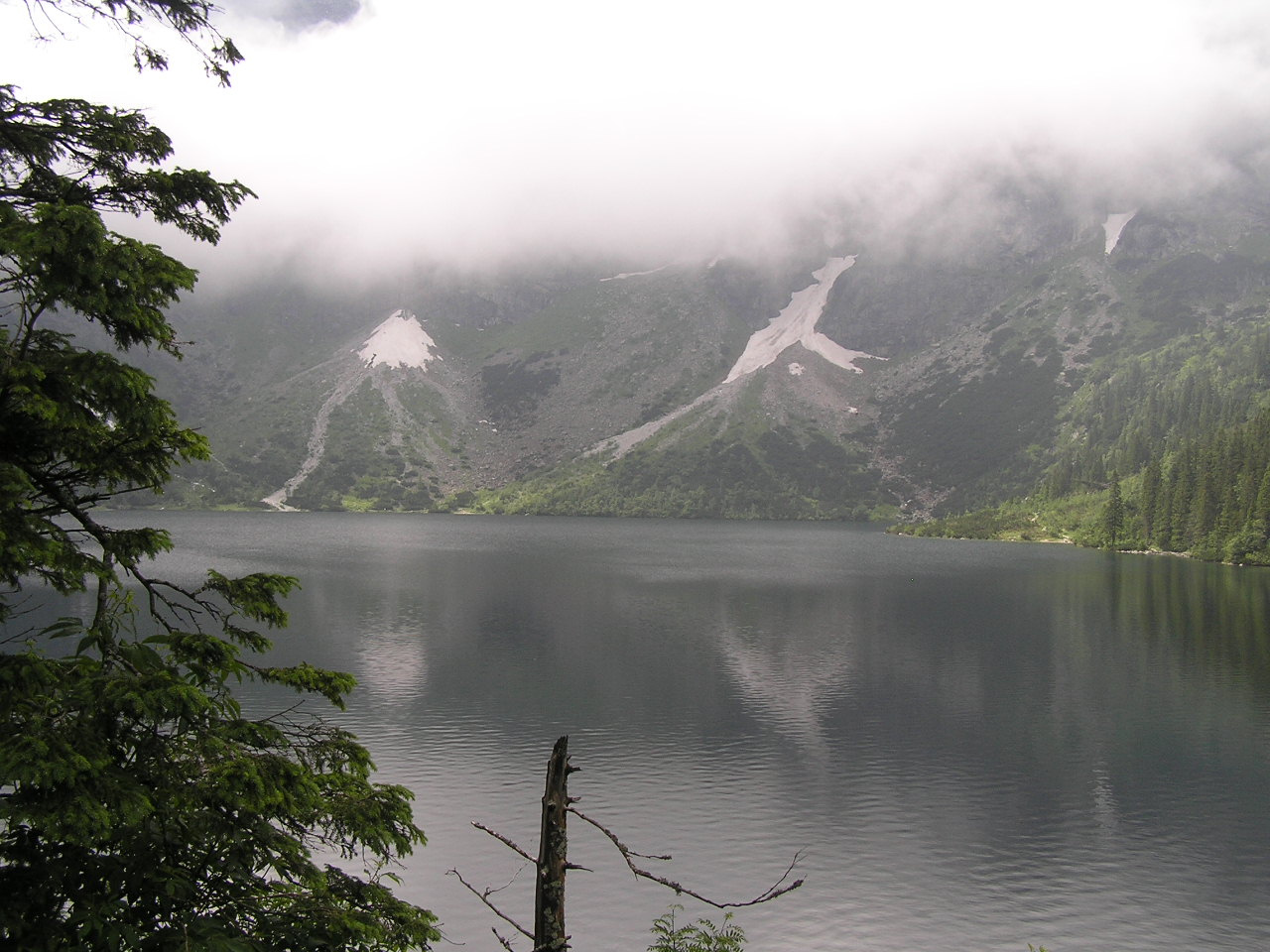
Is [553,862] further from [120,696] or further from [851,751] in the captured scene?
[851,751]

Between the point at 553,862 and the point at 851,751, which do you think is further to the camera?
the point at 851,751

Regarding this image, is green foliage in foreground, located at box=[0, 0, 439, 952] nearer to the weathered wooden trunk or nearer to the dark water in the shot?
the weathered wooden trunk

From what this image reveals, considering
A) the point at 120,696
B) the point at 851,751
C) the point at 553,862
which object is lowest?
the point at 851,751

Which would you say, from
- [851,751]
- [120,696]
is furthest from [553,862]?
[851,751]

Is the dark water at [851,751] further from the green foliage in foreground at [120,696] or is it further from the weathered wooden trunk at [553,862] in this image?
the weathered wooden trunk at [553,862]

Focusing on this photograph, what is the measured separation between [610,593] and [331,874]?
290 feet

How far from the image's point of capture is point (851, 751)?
45219 millimetres

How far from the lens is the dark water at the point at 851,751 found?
29891 millimetres

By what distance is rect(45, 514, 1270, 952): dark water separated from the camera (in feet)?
98.1

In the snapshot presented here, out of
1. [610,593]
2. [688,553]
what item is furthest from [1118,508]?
[610,593]

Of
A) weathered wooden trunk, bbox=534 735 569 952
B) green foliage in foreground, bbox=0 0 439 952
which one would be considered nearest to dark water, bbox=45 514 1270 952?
green foliage in foreground, bbox=0 0 439 952

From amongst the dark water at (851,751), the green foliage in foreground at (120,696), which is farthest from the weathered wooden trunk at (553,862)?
the dark water at (851,751)

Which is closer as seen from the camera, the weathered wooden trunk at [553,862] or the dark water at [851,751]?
the weathered wooden trunk at [553,862]

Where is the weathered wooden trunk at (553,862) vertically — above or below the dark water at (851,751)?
above
